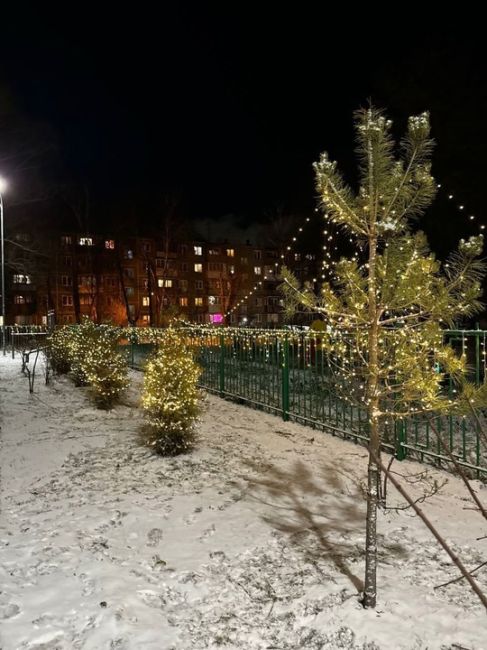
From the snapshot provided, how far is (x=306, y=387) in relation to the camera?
8445 millimetres

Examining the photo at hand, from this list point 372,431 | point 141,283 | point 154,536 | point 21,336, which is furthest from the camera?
point 141,283

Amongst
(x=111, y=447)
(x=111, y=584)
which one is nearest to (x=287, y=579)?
(x=111, y=584)

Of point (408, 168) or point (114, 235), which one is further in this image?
point (114, 235)

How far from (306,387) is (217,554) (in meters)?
4.81

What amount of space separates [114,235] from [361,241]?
135 feet

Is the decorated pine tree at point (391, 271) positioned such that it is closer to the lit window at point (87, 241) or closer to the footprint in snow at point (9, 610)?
the footprint in snow at point (9, 610)

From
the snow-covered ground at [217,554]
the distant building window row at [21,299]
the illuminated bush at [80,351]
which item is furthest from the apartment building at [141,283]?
the snow-covered ground at [217,554]

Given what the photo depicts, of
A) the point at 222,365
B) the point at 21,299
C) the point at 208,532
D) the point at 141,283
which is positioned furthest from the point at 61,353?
the point at 141,283

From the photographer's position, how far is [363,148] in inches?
128

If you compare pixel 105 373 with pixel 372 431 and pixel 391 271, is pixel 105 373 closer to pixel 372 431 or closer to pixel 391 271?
pixel 372 431

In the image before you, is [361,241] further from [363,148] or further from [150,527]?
[150,527]

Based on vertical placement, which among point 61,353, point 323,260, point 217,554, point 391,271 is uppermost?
point 323,260

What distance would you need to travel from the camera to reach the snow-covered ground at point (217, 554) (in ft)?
9.71

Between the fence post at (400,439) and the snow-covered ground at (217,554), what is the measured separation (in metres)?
0.20
